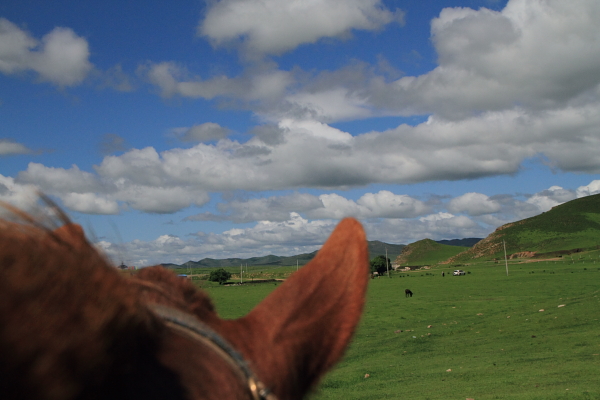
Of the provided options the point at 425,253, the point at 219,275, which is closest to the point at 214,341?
the point at 219,275

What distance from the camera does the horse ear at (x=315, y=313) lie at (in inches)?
38.0

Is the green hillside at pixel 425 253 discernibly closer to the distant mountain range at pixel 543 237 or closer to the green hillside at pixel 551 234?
the distant mountain range at pixel 543 237

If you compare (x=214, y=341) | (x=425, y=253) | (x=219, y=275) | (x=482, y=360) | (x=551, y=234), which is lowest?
(x=482, y=360)

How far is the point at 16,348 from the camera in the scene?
21.5 inches

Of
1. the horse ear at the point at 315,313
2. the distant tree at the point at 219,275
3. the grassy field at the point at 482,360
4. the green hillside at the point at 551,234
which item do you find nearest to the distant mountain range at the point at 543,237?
the green hillside at the point at 551,234

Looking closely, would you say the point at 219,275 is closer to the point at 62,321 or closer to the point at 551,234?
the point at 62,321

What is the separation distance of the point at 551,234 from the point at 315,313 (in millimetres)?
133219

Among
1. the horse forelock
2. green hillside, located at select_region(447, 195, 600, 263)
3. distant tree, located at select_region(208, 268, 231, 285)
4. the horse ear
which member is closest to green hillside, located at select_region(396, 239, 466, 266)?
green hillside, located at select_region(447, 195, 600, 263)

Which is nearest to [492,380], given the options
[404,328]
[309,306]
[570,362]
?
[570,362]

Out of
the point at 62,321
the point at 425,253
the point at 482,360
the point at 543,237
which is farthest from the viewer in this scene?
the point at 425,253

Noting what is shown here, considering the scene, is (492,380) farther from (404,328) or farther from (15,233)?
(404,328)

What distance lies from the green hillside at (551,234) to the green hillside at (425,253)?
49.1ft

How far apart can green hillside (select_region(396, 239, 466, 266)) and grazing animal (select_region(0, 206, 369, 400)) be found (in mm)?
143693

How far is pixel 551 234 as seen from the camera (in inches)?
4606
